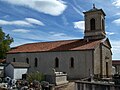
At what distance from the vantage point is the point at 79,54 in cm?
3170

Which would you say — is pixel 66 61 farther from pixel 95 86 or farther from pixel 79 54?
pixel 95 86

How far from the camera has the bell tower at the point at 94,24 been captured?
34.9 meters

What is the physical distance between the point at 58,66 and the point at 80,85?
1559 cm

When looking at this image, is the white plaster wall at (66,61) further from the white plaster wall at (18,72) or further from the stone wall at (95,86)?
the stone wall at (95,86)

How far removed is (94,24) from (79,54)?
7.37 m

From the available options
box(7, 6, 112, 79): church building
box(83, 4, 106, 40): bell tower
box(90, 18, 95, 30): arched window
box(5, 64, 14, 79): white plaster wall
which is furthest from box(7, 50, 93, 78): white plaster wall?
box(90, 18, 95, 30): arched window

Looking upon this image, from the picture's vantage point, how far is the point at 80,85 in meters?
18.4

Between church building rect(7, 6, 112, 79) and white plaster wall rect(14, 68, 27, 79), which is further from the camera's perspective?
white plaster wall rect(14, 68, 27, 79)

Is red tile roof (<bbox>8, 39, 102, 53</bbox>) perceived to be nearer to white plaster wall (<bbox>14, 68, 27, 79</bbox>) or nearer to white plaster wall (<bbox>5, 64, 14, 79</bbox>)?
white plaster wall (<bbox>14, 68, 27, 79</bbox>)

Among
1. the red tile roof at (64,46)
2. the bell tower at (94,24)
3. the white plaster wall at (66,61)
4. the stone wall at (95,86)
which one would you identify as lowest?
the stone wall at (95,86)

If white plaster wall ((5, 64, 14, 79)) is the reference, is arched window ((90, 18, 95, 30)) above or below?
above

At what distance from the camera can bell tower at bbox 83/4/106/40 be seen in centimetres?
3491

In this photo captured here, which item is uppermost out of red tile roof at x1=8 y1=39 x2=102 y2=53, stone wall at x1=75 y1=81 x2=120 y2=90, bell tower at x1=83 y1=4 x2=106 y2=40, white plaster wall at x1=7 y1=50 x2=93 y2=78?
bell tower at x1=83 y1=4 x2=106 y2=40

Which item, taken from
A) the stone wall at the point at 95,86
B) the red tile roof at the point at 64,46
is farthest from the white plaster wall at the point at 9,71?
the stone wall at the point at 95,86
